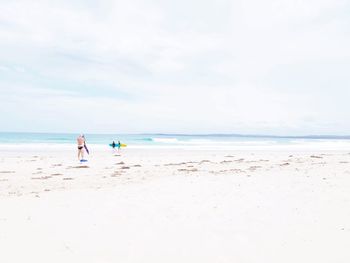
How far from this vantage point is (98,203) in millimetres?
6688

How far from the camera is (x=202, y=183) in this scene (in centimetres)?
897

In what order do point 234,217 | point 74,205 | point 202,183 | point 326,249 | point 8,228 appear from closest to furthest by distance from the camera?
point 326,249 < point 8,228 < point 234,217 < point 74,205 < point 202,183

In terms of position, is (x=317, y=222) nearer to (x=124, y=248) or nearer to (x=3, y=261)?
(x=124, y=248)

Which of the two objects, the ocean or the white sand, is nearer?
the white sand

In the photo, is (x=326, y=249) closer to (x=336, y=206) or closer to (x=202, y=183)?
(x=336, y=206)

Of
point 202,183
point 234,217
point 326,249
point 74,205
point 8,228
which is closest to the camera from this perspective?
point 326,249

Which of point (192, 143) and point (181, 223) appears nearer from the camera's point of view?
point (181, 223)

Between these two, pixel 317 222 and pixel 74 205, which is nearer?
pixel 317 222

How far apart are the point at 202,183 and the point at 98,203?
3463 millimetres

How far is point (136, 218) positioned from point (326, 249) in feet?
10.6

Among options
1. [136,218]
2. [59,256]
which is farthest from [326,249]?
[59,256]

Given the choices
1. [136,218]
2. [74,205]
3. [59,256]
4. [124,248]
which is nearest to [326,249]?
[124,248]

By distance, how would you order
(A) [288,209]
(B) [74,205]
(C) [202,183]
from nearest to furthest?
(A) [288,209] < (B) [74,205] < (C) [202,183]

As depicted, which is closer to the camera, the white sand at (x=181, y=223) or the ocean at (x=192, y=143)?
the white sand at (x=181, y=223)
